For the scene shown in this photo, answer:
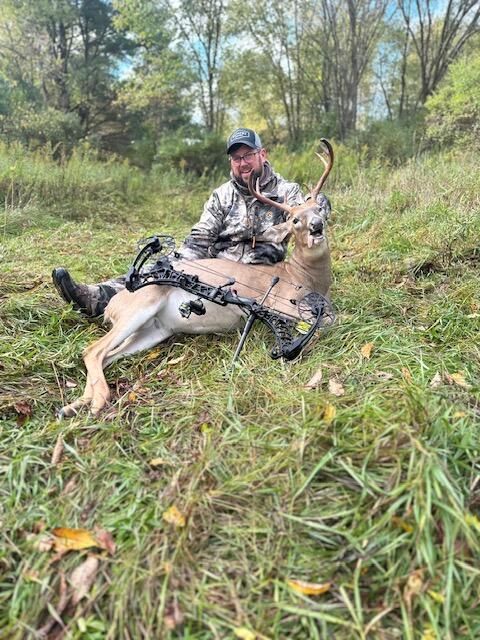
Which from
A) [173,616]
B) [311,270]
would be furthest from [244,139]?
[173,616]

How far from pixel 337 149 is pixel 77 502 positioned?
38.3ft

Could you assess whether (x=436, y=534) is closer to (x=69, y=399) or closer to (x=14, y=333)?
(x=69, y=399)

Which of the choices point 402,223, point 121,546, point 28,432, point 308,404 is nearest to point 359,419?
point 308,404

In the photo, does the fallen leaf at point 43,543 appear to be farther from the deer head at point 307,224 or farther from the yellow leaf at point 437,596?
the deer head at point 307,224

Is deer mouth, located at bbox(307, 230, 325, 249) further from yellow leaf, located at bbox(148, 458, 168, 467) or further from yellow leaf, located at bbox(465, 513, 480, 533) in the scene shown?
yellow leaf, located at bbox(465, 513, 480, 533)

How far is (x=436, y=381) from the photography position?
9.51ft

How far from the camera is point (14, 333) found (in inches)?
154

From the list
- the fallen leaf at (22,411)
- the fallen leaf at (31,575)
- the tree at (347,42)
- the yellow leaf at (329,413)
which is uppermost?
the tree at (347,42)

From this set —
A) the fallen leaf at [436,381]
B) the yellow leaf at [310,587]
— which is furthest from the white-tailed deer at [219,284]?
the yellow leaf at [310,587]

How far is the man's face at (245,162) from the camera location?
4.62 meters

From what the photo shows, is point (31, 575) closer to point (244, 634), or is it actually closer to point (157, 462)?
point (157, 462)

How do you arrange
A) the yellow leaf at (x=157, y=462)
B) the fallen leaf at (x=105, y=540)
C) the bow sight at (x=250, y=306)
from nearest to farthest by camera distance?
the fallen leaf at (x=105, y=540), the yellow leaf at (x=157, y=462), the bow sight at (x=250, y=306)

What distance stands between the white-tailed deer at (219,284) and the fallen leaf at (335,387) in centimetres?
107

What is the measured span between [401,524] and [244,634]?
0.71m
